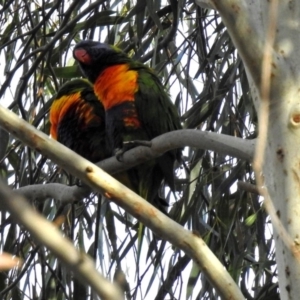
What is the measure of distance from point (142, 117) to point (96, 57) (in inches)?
11.1

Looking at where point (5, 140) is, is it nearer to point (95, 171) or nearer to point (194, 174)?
point (194, 174)

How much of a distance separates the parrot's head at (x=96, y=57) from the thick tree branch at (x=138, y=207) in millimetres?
1035

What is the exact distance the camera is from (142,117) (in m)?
1.71

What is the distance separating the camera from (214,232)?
1751mm

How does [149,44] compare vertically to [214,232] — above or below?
above

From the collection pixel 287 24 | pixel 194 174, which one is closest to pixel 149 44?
pixel 194 174

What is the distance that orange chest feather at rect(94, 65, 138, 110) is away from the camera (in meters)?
1.74

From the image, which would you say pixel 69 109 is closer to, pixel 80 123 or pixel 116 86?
pixel 80 123

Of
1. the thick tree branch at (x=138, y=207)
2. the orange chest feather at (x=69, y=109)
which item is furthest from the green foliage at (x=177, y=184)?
the thick tree branch at (x=138, y=207)

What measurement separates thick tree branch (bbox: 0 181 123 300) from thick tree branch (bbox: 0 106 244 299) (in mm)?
314

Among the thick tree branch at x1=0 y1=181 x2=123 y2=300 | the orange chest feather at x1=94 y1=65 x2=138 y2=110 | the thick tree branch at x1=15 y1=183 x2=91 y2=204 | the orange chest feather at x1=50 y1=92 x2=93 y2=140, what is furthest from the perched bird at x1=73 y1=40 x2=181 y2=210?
the thick tree branch at x1=0 y1=181 x2=123 y2=300

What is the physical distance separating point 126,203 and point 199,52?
119 centimetres

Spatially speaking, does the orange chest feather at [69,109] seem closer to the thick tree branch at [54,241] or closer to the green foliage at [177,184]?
the green foliage at [177,184]

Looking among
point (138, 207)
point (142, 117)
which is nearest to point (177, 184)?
point (142, 117)
